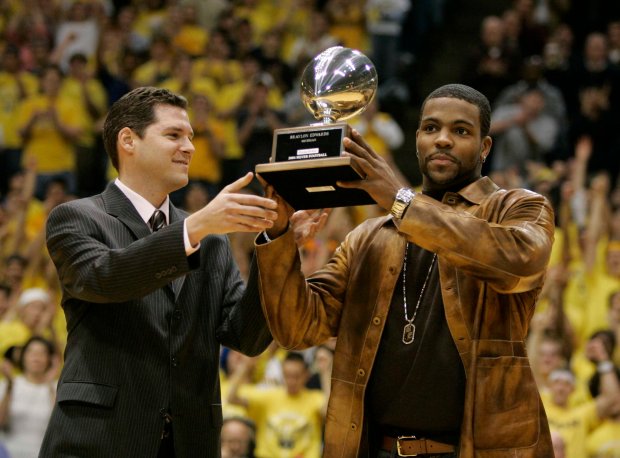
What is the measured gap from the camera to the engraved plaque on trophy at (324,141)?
10.9 ft

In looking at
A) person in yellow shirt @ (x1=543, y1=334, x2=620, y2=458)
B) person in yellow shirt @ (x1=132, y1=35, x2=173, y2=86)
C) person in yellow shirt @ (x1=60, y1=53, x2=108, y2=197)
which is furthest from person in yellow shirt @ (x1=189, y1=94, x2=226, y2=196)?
person in yellow shirt @ (x1=543, y1=334, x2=620, y2=458)

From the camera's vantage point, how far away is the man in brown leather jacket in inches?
130

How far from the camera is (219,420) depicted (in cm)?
383

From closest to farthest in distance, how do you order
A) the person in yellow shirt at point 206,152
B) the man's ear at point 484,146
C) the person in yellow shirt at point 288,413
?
the man's ear at point 484,146, the person in yellow shirt at point 288,413, the person in yellow shirt at point 206,152

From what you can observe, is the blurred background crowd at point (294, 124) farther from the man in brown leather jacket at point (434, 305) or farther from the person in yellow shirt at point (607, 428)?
the man in brown leather jacket at point (434, 305)

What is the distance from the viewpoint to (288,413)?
7.49 meters

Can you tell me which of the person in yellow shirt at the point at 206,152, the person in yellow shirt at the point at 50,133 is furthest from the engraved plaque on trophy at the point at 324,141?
the person in yellow shirt at the point at 50,133

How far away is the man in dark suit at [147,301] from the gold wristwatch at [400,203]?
1.30ft

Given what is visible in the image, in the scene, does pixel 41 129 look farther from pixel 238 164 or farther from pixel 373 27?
pixel 373 27

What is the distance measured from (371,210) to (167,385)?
5.55 meters

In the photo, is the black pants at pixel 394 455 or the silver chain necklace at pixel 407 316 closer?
the black pants at pixel 394 455

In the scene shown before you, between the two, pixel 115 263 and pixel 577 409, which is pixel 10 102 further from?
pixel 115 263

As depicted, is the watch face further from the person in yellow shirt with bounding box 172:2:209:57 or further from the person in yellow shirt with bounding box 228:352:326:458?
the person in yellow shirt with bounding box 172:2:209:57

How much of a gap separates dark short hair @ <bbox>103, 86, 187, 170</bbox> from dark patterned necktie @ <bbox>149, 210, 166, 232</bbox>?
0.94 ft
